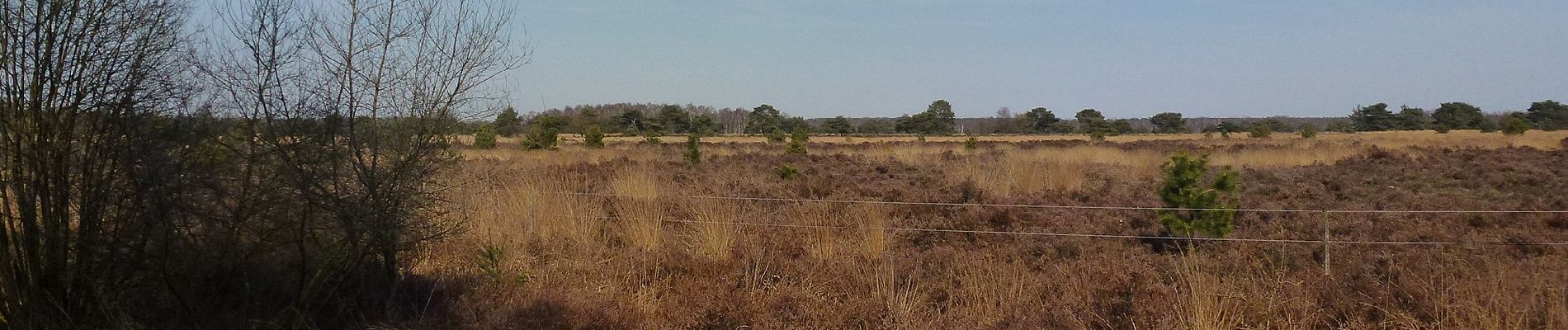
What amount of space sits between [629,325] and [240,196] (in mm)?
1957

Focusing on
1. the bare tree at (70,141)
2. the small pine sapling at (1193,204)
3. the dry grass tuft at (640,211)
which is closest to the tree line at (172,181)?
the bare tree at (70,141)

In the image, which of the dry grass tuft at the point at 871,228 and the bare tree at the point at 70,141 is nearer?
the bare tree at the point at 70,141

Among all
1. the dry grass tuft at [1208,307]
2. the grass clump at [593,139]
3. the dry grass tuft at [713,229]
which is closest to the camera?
the dry grass tuft at [1208,307]

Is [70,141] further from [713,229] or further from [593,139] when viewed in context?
[593,139]

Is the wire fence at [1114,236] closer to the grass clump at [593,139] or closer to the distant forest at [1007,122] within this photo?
the grass clump at [593,139]

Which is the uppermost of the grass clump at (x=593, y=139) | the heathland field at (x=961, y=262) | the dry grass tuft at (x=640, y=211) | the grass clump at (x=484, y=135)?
the grass clump at (x=484, y=135)

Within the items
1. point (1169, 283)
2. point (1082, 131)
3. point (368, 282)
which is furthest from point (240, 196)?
point (1082, 131)

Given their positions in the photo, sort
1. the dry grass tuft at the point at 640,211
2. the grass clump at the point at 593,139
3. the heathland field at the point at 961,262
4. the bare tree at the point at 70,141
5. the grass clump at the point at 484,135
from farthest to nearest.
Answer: the grass clump at the point at 593,139
the dry grass tuft at the point at 640,211
the grass clump at the point at 484,135
the heathland field at the point at 961,262
the bare tree at the point at 70,141

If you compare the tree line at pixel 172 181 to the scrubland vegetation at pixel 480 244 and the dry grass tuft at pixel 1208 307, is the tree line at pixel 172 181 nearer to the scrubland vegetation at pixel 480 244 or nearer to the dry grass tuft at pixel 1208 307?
the scrubland vegetation at pixel 480 244

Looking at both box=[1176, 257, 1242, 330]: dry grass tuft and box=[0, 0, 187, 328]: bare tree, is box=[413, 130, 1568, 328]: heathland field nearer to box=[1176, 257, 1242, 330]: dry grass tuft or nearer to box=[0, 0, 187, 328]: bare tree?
box=[1176, 257, 1242, 330]: dry grass tuft

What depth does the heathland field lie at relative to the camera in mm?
4672

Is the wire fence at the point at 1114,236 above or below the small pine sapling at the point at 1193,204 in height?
below

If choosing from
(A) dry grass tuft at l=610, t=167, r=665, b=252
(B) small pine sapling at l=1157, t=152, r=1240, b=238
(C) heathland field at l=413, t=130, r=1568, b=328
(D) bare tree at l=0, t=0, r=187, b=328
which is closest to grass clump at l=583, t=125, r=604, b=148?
(C) heathland field at l=413, t=130, r=1568, b=328

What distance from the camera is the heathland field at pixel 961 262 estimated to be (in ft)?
15.3
